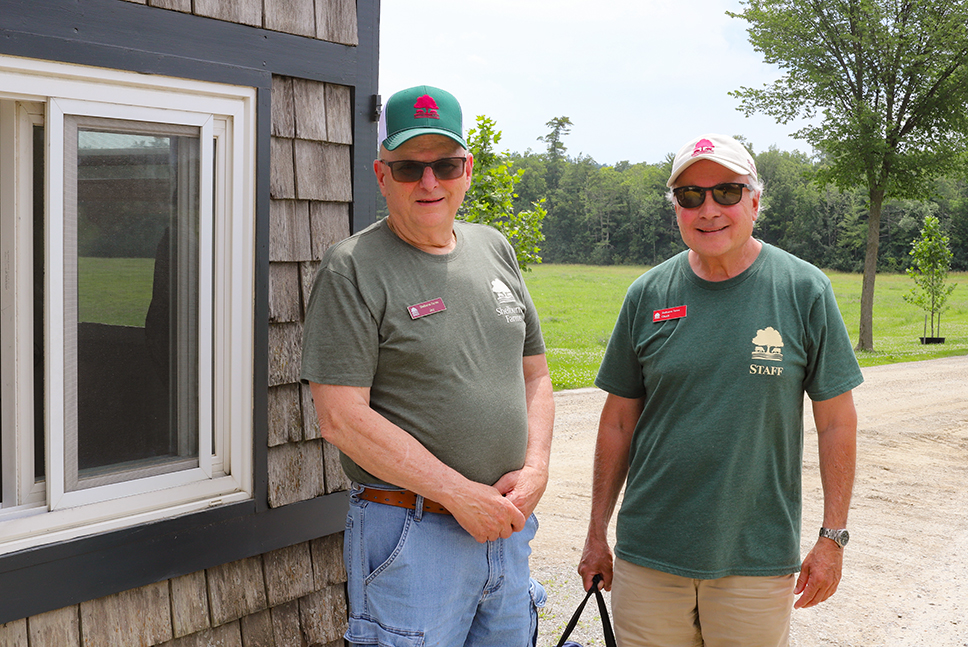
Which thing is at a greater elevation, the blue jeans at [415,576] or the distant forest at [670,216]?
the distant forest at [670,216]

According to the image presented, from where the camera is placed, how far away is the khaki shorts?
82.8 inches

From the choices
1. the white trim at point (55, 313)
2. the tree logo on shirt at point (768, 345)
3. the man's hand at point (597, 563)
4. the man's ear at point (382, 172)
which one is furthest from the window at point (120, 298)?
the tree logo on shirt at point (768, 345)

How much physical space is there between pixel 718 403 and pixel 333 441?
1.01 meters

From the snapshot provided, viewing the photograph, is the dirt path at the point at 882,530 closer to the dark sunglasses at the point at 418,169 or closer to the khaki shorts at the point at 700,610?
the khaki shorts at the point at 700,610

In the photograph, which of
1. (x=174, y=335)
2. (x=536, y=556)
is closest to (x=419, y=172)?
(x=174, y=335)

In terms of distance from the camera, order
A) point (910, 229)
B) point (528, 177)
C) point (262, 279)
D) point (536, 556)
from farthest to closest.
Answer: point (528, 177) < point (910, 229) < point (536, 556) < point (262, 279)

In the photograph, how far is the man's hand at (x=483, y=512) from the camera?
6.37ft

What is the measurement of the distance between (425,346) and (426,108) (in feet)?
2.08

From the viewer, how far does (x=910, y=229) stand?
176 feet

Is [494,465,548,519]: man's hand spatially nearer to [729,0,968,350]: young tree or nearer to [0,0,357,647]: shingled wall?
[0,0,357,647]: shingled wall

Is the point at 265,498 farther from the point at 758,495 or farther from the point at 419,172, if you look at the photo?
the point at 758,495

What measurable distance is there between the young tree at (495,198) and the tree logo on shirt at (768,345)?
867 centimetres

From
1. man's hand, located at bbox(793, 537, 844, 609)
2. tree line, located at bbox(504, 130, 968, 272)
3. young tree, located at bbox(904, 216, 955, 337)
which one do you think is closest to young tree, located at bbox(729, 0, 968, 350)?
young tree, located at bbox(904, 216, 955, 337)

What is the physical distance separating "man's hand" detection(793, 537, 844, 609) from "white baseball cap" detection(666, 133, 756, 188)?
105cm
